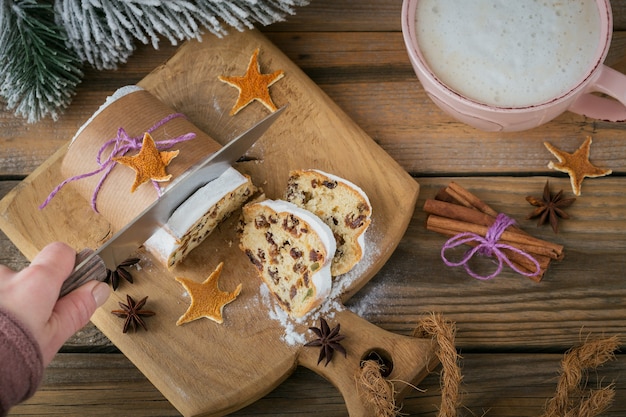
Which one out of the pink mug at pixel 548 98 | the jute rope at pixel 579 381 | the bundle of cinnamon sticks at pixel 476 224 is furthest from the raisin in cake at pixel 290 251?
the jute rope at pixel 579 381

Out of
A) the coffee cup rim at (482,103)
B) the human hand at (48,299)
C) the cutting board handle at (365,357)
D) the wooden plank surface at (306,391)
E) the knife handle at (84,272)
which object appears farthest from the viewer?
the wooden plank surface at (306,391)

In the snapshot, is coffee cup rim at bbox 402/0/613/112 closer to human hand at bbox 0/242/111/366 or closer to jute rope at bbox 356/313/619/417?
jute rope at bbox 356/313/619/417

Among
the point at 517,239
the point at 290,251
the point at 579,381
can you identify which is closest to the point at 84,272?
the point at 290,251

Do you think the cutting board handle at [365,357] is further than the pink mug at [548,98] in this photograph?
Yes

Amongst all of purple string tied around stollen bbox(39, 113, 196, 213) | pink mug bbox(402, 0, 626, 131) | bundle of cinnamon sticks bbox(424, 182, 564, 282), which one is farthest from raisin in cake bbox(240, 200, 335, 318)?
pink mug bbox(402, 0, 626, 131)

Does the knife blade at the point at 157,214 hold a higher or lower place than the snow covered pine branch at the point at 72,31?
lower

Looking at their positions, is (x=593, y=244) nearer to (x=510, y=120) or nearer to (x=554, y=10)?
(x=510, y=120)

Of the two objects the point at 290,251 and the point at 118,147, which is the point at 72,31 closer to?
the point at 118,147

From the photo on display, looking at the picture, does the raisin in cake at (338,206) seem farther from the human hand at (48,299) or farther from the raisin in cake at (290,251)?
the human hand at (48,299)
